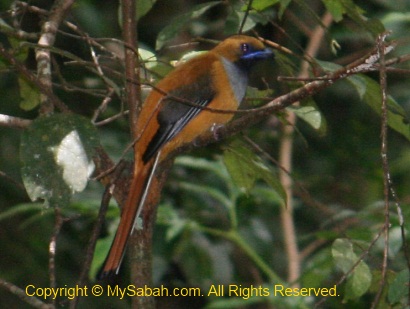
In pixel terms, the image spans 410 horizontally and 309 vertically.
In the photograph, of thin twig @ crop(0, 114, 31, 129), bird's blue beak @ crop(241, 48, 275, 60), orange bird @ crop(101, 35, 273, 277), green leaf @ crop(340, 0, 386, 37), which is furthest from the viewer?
bird's blue beak @ crop(241, 48, 275, 60)

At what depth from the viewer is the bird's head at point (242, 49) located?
4.36 metres

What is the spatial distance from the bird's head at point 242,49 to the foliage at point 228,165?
0.23 meters

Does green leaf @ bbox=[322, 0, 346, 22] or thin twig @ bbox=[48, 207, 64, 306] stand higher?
green leaf @ bbox=[322, 0, 346, 22]

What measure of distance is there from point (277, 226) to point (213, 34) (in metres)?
1.59

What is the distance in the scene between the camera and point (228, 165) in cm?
370

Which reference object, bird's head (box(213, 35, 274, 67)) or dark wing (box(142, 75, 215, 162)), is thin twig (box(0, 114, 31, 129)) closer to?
dark wing (box(142, 75, 215, 162))

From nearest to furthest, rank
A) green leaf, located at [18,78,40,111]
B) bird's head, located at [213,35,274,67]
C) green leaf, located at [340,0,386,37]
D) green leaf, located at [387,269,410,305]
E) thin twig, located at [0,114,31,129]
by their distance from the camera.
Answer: green leaf, located at [387,269,410,305], thin twig, located at [0,114,31,129], green leaf, located at [340,0,386,37], green leaf, located at [18,78,40,111], bird's head, located at [213,35,274,67]

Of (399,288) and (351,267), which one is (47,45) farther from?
(399,288)

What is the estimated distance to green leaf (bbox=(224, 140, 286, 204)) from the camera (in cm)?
348

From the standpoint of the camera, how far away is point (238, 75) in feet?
13.7

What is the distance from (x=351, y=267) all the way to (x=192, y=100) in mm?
1290

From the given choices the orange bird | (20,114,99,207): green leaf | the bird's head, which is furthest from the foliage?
the bird's head

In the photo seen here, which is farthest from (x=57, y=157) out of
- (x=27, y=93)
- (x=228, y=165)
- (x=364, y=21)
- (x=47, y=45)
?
(x=364, y=21)

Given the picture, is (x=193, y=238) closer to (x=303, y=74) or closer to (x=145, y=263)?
(x=303, y=74)
